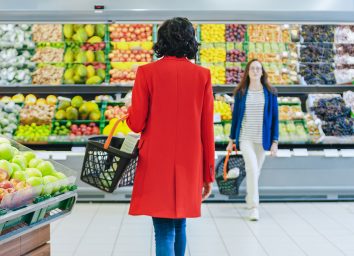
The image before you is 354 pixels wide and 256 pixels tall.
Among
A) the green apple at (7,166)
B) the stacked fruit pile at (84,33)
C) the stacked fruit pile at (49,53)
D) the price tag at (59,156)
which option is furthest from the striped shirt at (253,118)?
the green apple at (7,166)

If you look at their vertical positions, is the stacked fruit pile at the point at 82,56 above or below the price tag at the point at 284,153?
above

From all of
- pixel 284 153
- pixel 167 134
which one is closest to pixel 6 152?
pixel 167 134

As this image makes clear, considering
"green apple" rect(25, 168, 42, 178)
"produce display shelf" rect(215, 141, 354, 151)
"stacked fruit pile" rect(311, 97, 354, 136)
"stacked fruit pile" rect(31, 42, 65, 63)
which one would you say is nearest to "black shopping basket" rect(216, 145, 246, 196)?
"produce display shelf" rect(215, 141, 354, 151)

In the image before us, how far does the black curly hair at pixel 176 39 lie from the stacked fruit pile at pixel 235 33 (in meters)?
4.23

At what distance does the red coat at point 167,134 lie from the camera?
9.92 ft

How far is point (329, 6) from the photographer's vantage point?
6.33 meters

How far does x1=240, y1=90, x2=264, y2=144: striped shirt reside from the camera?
5.66m

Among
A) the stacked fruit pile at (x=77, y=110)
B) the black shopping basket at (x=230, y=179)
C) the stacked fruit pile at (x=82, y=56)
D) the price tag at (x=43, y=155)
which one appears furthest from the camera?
the stacked fruit pile at (x=82, y=56)

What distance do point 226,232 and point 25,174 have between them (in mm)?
2619

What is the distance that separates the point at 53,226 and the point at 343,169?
3.27m

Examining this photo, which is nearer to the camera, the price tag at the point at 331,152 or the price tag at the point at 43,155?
the price tag at the point at 43,155

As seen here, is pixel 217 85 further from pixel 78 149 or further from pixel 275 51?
pixel 78 149

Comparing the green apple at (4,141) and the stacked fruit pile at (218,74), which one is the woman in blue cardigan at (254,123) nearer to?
the stacked fruit pile at (218,74)

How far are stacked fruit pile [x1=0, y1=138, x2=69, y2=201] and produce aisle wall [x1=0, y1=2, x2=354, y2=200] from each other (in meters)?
3.29
